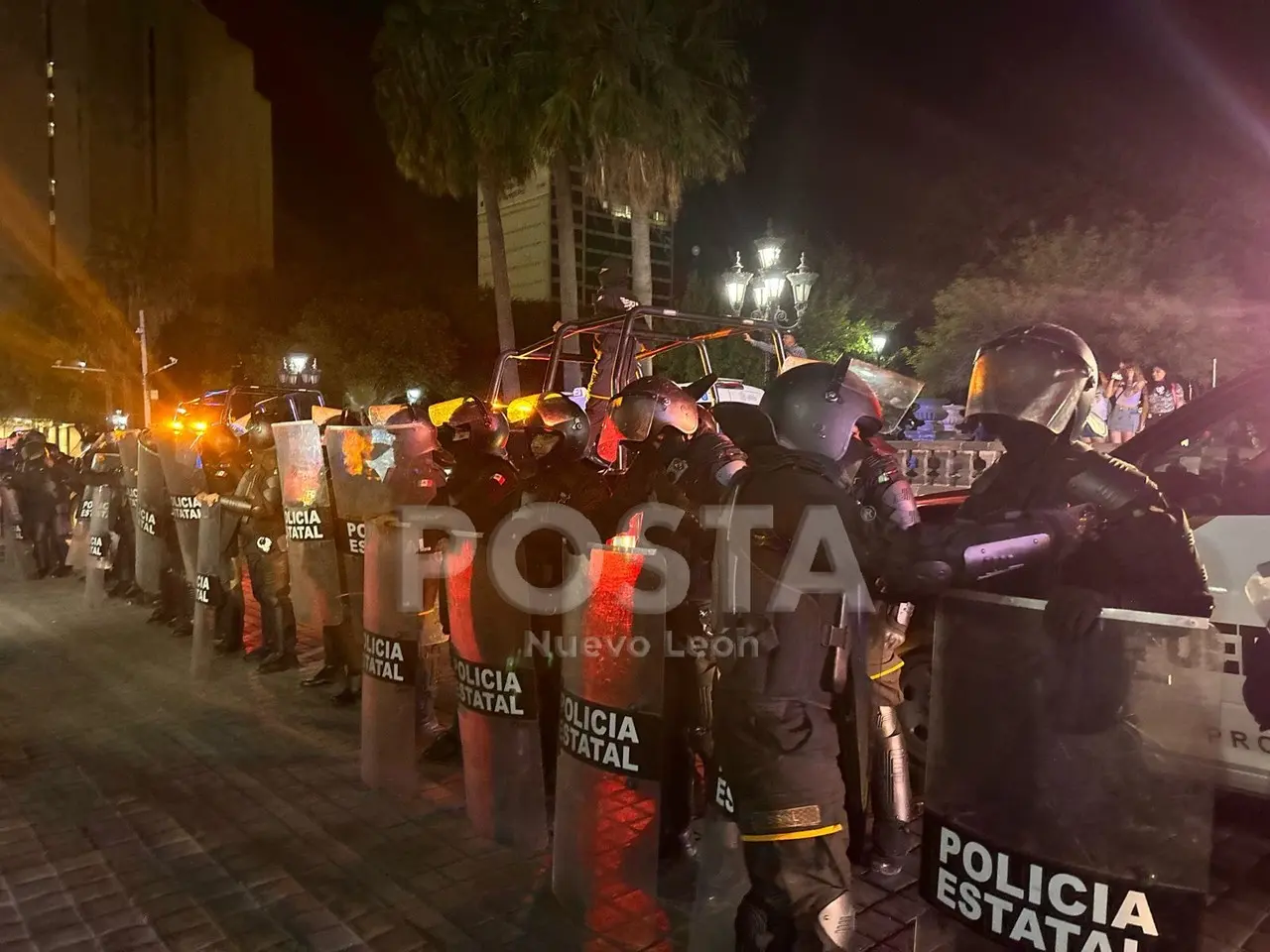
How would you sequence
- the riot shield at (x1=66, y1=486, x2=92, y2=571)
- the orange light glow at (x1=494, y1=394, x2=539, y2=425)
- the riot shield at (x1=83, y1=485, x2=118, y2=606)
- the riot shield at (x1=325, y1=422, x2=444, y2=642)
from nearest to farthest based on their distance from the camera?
the riot shield at (x1=325, y1=422, x2=444, y2=642)
the orange light glow at (x1=494, y1=394, x2=539, y2=425)
the riot shield at (x1=83, y1=485, x2=118, y2=606)
the riot shield at (x1=66, y1=486, x2=92, y2=571)

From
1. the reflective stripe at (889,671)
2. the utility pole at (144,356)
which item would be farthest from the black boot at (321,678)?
the utility pole at (144,356)

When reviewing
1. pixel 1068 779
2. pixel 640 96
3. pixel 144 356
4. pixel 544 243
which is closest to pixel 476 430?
pixel 1068 779

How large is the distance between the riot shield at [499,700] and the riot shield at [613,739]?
1.79 feet

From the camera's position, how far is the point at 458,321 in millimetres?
36531

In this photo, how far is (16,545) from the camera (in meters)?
13.0

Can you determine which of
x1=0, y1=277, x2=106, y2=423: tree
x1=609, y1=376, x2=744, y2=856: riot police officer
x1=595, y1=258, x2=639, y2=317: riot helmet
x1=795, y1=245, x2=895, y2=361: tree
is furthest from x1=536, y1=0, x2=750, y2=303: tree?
x1=0, y1=277, x2=106, y2=423: tree

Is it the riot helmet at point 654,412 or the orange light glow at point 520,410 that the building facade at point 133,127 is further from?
the riot helmet at point 654,412

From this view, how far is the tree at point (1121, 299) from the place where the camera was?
1958 centimetres

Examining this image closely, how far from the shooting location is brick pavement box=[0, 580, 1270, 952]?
143 inches

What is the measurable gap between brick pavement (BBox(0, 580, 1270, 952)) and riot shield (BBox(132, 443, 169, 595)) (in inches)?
122

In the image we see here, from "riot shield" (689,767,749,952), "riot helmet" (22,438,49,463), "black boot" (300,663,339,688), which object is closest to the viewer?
"riot shield" (689,767,749,952)

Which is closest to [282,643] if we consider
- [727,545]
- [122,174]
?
[727,545]

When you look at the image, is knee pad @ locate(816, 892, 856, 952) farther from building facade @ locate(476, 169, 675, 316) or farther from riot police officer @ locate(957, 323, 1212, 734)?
building facade @ locate(476, 169, 675, 316)

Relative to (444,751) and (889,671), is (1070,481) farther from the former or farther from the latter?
(444,751)
